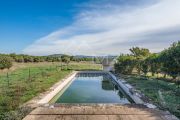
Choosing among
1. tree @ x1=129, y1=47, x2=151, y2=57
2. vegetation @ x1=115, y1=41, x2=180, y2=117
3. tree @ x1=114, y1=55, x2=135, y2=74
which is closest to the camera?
vegetation @ x1=115, y1=41, x2=180, y2=117

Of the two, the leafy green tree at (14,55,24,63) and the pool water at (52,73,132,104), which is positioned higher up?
the leafy green tree at (14,55,24,63)

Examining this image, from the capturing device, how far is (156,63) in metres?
19.9

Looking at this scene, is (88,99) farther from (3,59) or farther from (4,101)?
(3,59)

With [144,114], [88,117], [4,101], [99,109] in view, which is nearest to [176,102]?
[144,114]

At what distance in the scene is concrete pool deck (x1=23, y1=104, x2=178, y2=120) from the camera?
7.07 metres

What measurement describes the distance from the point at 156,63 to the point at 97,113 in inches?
530

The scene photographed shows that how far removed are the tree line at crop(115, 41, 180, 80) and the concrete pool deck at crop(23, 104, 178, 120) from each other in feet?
17.9

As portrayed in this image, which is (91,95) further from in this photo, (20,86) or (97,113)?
(97,113)

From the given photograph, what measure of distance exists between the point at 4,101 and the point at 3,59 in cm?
1540

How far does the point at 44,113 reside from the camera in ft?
24.8

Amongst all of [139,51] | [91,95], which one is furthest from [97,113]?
[139,51]

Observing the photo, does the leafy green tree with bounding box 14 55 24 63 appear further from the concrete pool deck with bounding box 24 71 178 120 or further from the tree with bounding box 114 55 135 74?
the concrete pool deck with bounding box 24 71 178 120

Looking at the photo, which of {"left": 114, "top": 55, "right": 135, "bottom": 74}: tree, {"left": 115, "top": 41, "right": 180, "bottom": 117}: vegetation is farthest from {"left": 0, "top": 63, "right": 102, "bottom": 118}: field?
{"left": 114, "top": 55, "right": 135, "bottom": 74}: tree

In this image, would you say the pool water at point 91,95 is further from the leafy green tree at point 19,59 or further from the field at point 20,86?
the leafy green tree at point 19,59
